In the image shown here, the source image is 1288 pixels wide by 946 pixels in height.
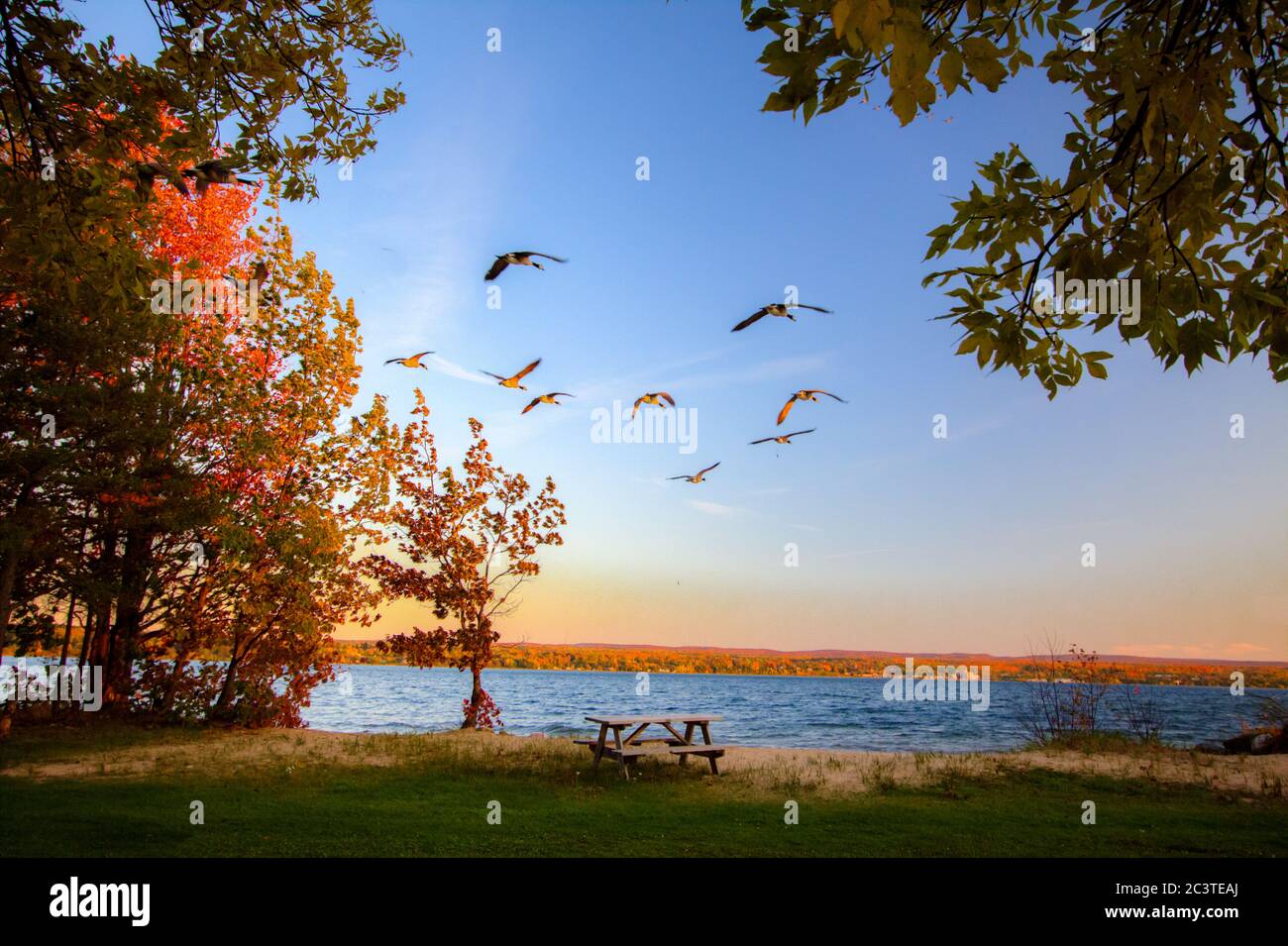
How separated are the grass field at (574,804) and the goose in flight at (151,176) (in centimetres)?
635

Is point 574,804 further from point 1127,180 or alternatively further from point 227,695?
point 227,695

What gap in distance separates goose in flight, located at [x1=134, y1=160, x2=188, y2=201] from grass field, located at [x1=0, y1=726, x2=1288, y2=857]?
6.35 metres

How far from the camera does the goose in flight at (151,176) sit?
5500 millimetres

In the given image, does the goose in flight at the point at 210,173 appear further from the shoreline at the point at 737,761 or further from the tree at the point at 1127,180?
the shoreline at the point at 737,761

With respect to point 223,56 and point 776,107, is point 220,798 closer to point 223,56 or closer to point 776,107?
point 223,56

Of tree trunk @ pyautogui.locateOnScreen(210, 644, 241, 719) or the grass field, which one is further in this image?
tree trunk @ pyautogui.locateOnScreen(210, 644, 241, 719)

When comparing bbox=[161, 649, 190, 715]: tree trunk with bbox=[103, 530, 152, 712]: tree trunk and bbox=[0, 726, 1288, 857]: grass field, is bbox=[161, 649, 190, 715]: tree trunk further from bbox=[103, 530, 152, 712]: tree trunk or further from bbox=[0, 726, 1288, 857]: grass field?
bbox=[0, 726, 1288, 857]: grass field

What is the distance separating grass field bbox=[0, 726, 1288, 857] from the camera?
812cm

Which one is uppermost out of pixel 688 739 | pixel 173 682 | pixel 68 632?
pixel 68 632

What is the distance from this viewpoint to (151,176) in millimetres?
5750

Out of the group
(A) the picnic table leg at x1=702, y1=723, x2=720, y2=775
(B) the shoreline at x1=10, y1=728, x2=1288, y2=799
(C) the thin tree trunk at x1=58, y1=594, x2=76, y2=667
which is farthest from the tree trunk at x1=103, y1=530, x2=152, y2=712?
(A) the picnic table leg at x1=702, y1=723, x2=720, y2=775

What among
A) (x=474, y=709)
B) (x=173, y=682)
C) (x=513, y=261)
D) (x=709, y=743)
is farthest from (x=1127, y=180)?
(x=173, y=682)

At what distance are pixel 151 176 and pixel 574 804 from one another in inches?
351
